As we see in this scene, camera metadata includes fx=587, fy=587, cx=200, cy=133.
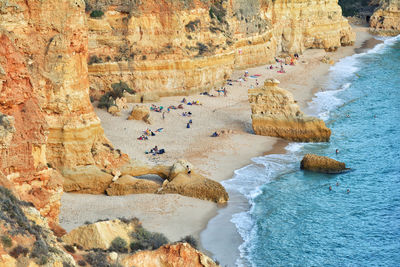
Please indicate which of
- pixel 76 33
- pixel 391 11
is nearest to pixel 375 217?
pixel 76 33

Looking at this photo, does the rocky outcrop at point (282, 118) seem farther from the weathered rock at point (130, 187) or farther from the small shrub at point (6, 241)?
the small shrub at point (6, 241)

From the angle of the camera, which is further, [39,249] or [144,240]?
[144,240]

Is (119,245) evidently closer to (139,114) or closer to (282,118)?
(139,114)

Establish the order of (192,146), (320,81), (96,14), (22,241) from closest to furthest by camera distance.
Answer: (22,241)
(192,146)
(96,14)
(320,81)

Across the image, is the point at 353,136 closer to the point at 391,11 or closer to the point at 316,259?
the point at 316,259

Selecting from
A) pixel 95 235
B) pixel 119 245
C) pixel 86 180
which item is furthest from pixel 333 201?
pixel 95 235

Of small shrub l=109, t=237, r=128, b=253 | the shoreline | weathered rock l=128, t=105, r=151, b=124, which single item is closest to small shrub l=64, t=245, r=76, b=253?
small shrub l=109, t=237, r=128, b=253
